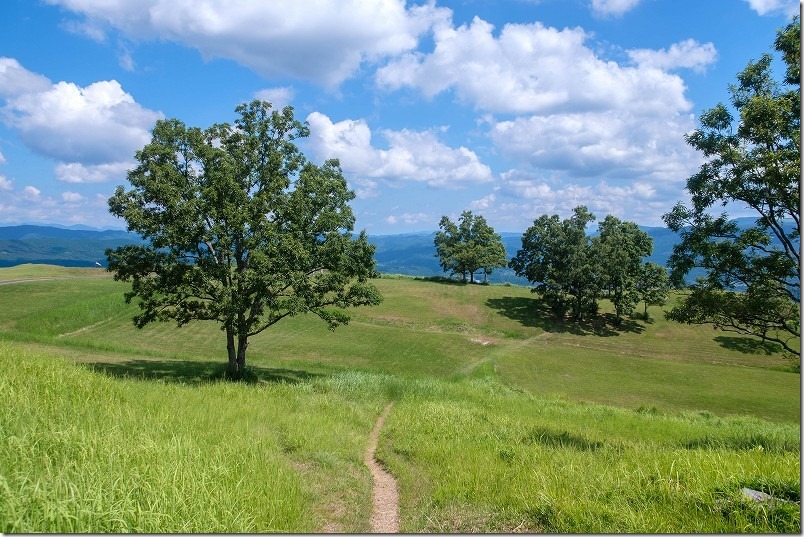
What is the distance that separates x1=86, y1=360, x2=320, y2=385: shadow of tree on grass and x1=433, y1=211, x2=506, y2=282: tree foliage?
68734 mm

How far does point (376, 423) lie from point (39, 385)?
10.7 m

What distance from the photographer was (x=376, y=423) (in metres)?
17.0

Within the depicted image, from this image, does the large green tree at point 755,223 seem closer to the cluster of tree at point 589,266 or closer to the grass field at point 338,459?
the grass field at point 338,459

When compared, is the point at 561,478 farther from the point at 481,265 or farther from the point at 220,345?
the point at 481,265

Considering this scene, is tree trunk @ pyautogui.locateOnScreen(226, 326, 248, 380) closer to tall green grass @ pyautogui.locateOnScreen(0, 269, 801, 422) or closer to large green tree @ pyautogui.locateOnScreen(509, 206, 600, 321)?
tall green grass @ pyautogui.locateOnScreen(0, 269, 801, 422)

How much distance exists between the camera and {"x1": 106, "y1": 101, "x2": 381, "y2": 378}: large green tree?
2309 cm

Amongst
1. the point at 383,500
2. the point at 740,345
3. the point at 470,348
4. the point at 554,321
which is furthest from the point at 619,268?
the point at 383,500

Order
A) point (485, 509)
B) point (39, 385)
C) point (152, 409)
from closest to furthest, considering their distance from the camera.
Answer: point (485, 509), point (39, 385), point (152, 409)

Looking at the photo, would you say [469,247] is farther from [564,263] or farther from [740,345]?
[740,345]

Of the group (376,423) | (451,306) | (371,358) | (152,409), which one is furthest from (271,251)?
(451,306)

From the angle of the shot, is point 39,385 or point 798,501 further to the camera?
point 39,385

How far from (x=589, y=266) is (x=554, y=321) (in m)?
10.5

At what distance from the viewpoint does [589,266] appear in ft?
228

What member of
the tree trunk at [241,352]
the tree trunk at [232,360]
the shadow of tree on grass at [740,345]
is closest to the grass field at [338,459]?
the tree trunk at [232,360]
